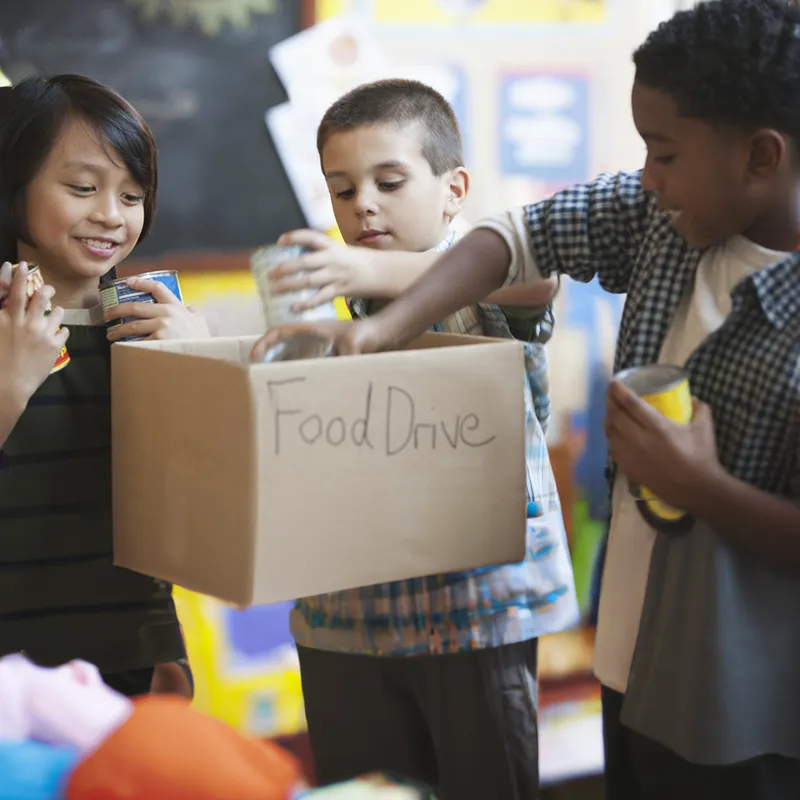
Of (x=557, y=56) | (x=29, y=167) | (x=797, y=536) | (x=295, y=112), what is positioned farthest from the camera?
(x=557, y=56)

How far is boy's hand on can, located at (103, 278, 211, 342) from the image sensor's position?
1306 millimetres

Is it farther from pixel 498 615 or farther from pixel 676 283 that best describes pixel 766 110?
pixel 498 615

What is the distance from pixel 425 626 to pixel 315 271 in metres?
0.47

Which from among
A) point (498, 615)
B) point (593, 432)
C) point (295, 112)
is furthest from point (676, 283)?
point (593, 432)

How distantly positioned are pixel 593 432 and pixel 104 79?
4.37 ft

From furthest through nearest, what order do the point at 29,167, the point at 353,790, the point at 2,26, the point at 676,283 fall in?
the point at 2,26 → the point at 29,167 → the point at 676,283 → the point at 353,790

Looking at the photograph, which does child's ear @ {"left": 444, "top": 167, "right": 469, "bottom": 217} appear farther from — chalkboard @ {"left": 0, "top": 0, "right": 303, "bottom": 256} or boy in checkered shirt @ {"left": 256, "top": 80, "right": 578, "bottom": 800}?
chalkboard @ {"left": 0, "top": 0, "right": 303, "bottom": 256}

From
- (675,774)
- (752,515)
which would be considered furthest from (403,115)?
(675,774)

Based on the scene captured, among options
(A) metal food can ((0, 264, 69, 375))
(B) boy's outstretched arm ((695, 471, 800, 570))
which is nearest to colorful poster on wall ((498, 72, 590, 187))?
(A) metal food can ((0, 264, 69, 375))

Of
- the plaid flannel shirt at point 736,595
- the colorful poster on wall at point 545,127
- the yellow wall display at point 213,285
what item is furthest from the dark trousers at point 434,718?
the colorful poster on wall at point 545,127

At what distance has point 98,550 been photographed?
1419mm

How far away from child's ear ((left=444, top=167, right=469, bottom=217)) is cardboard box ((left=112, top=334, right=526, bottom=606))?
383 millimetres

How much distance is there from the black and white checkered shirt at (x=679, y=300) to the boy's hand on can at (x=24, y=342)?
53 centimetres

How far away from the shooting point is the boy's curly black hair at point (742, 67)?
0.99 m
